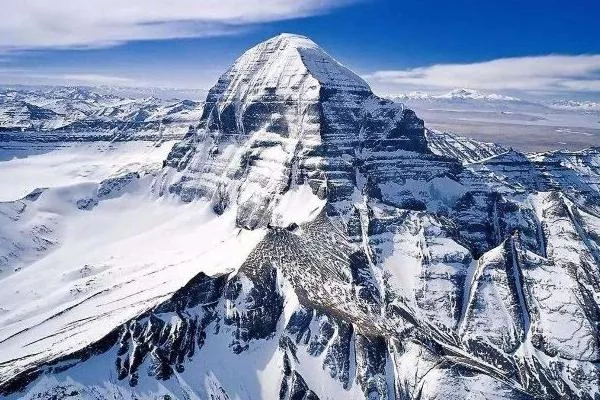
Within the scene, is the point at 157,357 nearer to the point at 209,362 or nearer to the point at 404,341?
the point at 209,362

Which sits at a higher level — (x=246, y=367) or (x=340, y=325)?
(x=340, y=325)

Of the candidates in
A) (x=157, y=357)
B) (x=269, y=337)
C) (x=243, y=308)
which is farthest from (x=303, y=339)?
(x=157, y=357)

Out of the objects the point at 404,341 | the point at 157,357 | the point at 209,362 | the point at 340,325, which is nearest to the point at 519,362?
the point at 404,341

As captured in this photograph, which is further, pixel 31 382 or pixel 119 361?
pixel 119 361

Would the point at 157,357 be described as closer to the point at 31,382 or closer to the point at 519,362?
the point at 31,382

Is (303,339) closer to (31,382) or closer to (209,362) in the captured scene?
(209,362)

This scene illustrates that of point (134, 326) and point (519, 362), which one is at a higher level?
point (134, 326)

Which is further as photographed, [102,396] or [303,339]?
[303,339]

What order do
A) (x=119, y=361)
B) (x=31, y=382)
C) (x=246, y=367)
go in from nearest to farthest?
(x=31, y=382) → (x=119, y=361) → (x=246, y=367)

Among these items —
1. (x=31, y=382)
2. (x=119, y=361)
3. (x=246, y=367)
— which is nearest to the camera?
(x=31, y=382)
